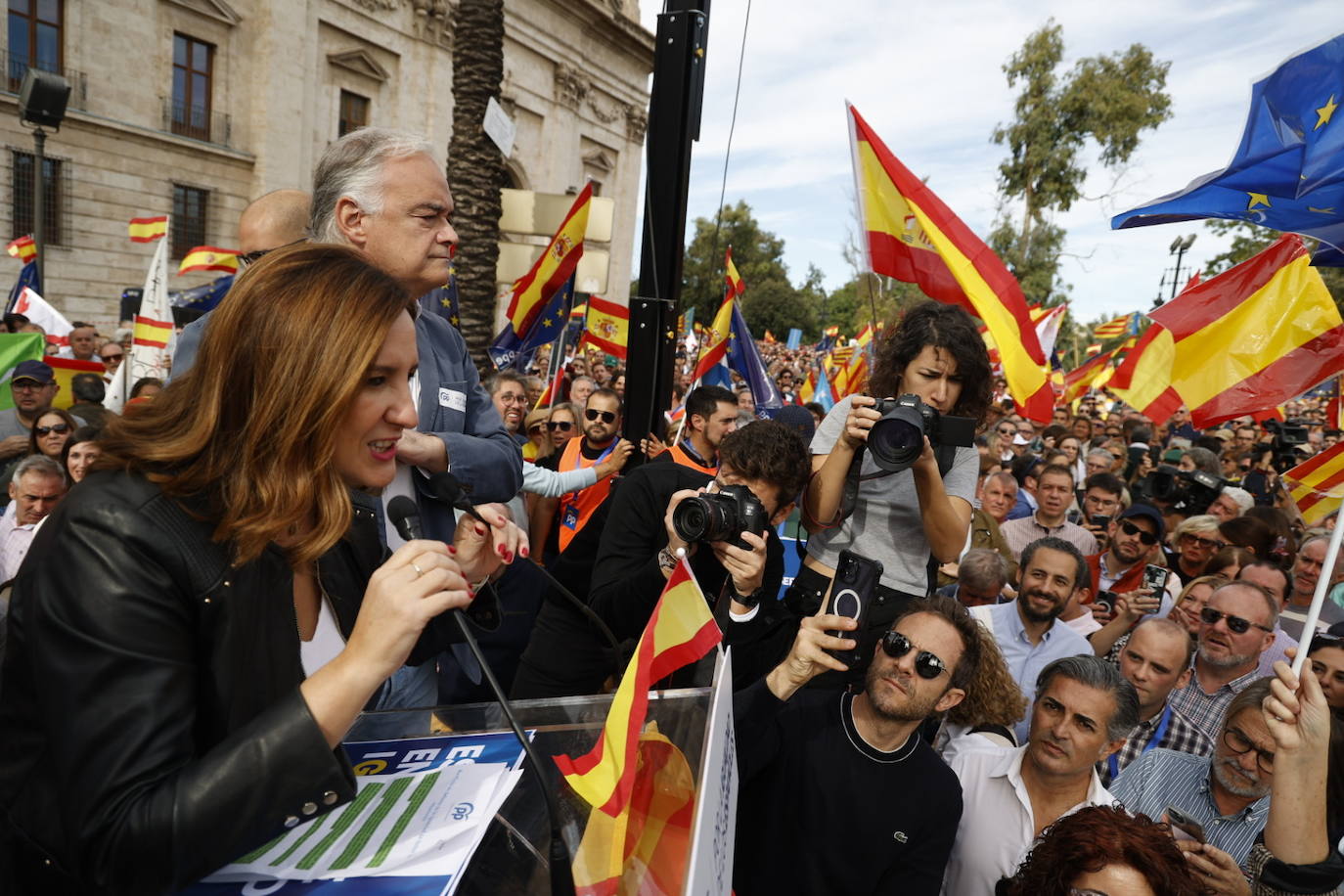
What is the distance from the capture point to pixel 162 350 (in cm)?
746

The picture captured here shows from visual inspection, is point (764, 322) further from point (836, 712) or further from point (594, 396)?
point (836, 712)

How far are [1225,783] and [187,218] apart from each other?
2584 cm

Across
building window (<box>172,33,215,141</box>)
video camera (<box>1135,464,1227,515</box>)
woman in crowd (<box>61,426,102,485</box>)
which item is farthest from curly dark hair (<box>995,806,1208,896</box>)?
building window (<box>172,33,215,141</box>)

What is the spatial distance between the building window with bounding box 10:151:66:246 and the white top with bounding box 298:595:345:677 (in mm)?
23501

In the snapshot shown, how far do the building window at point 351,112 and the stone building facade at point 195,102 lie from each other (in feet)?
0.14

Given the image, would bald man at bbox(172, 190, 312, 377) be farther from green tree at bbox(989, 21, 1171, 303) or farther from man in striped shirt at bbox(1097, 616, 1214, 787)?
green tree at bbox(989, 21, 1171, 303)

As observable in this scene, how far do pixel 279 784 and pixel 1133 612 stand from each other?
13.8 ft

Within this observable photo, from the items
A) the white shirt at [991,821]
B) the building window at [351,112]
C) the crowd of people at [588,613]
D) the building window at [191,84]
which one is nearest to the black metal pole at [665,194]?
the crowd of people at [588,613]

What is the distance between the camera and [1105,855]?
2041 mm

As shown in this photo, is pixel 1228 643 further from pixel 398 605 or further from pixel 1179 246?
pixel 1179 246

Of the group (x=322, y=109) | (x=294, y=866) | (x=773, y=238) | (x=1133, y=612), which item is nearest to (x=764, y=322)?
(x=773, y=238)

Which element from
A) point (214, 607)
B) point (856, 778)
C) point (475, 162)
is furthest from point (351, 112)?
point (214, 607)

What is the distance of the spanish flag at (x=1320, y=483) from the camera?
5456 millimetres

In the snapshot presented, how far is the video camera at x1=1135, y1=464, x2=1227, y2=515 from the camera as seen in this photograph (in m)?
7.06
